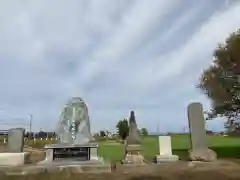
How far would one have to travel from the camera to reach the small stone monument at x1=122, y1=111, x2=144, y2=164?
45.1 ft

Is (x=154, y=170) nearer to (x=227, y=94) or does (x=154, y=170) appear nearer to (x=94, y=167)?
(x=94, y=167)

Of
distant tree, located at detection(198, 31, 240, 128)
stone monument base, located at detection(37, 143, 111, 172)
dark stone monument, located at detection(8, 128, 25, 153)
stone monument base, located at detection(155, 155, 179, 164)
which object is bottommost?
stone monument base, located at detection(155, 155, 179, 164)

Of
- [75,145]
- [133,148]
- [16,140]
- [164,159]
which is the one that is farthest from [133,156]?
[16,140]

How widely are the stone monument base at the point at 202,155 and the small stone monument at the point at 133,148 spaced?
7.27ft

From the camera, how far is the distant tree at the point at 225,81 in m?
20.7

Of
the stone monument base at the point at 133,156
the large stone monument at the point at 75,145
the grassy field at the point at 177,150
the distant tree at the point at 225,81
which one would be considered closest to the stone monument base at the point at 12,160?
the large stone monument at the point at 75,145

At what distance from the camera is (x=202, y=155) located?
14367 mm

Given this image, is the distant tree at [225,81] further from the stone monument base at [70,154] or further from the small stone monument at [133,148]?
the stone monument base at [70,154]

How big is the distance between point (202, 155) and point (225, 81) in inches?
311

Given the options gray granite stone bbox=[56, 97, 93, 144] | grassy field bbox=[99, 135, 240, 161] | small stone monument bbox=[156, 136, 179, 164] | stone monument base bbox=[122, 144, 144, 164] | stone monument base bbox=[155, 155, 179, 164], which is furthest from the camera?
grassy field bbox=[99, 135, 240, 161]

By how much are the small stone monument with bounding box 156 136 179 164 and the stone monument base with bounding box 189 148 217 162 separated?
680mm

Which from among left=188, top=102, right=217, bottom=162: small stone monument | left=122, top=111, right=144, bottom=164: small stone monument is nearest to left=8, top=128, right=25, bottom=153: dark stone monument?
left=122, top=111, right=144, bottom=164: small stone monument

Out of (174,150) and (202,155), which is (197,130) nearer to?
(202,155)

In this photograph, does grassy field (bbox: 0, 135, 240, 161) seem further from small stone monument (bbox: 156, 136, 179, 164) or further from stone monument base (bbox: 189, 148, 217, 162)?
stone monument base (bbox: 189, 148, 217, 162)
